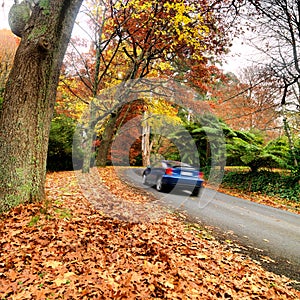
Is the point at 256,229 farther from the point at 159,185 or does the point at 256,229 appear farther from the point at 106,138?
the point at 106,138

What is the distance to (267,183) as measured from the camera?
38.5 feet

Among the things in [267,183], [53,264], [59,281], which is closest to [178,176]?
[267,183]

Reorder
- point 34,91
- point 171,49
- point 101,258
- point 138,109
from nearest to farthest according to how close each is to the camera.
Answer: point 101,258, point 34,91, point 171,49, point 138,109

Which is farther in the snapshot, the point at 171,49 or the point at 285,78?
the point at 285,78

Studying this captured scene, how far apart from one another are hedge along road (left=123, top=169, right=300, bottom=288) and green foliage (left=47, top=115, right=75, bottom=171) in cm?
717

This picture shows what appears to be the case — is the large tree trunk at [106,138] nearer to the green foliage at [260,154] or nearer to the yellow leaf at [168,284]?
the green foliage at [260,154]

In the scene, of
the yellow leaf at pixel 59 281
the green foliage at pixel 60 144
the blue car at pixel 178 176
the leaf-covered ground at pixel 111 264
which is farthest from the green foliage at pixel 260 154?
the yellow leaf at pixel 59 281

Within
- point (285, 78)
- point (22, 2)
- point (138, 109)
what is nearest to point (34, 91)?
point (22, 2)

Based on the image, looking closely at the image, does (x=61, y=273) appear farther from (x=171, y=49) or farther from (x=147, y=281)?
(x=171, y=49)

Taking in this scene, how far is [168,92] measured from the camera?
44.3ft

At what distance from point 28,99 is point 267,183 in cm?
1128

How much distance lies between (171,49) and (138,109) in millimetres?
7848

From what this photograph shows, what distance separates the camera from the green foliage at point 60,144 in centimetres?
1292

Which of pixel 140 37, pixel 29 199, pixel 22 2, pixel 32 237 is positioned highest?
pixel 140 37
